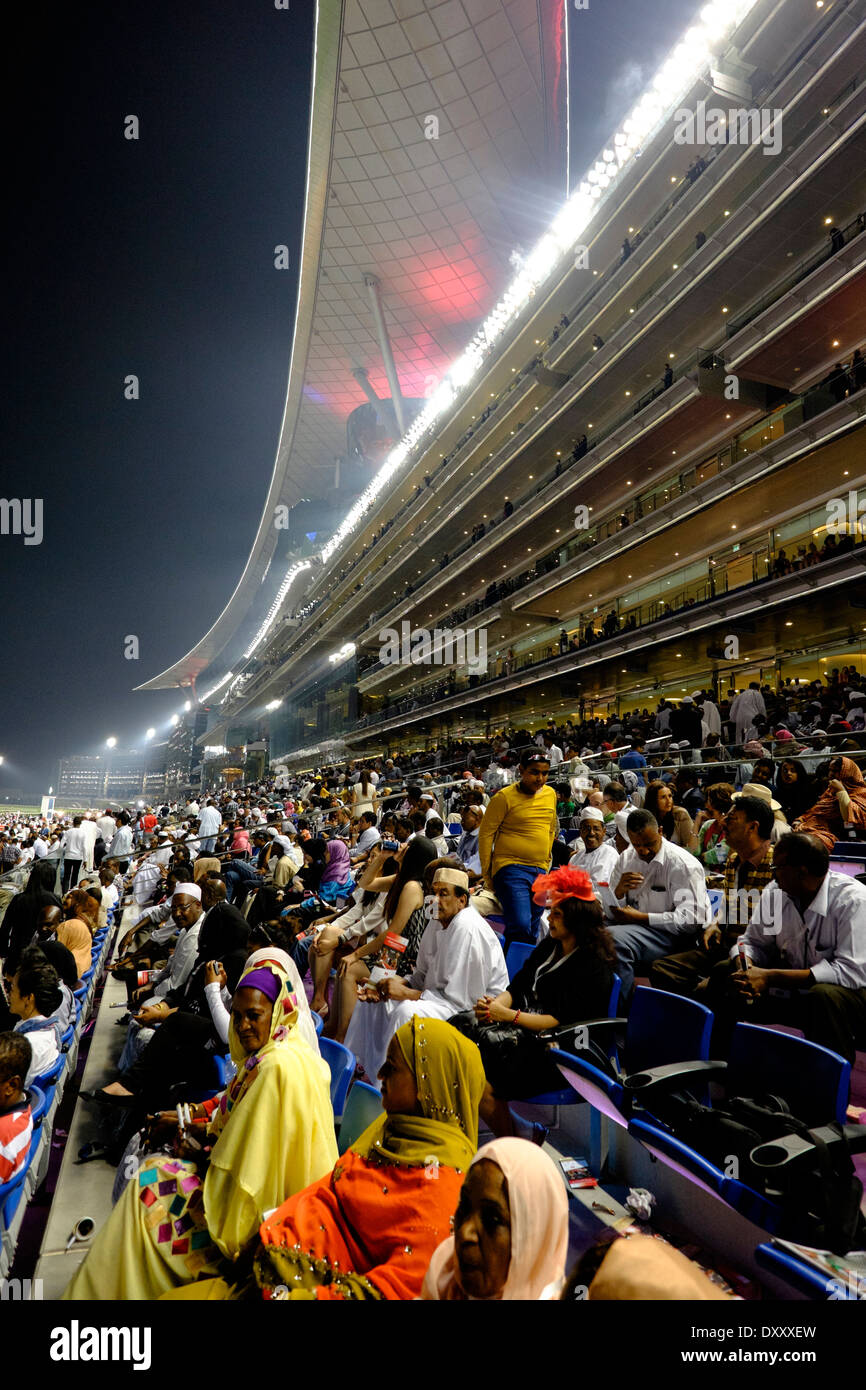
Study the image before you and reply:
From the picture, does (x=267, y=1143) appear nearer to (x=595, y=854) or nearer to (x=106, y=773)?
(x=595, y=854)

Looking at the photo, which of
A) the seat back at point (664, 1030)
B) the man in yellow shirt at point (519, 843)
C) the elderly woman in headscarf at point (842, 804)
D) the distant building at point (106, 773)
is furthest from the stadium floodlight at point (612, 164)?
the distant building at point (106, 773)

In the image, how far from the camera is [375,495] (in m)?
48.2

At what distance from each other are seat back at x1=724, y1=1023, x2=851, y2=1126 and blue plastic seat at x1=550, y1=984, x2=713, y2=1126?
21 cm

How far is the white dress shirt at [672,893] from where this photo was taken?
3947 mm

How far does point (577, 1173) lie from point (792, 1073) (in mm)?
951

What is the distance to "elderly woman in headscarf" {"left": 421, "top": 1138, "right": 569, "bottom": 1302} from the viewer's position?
148 centimetres

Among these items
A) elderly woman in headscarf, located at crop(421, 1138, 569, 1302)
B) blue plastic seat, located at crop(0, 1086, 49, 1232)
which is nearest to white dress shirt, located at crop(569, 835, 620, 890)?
blue plastic seat, located at crop(0, 1086, 49, 1232)

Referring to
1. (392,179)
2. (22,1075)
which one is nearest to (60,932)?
(22,1075)

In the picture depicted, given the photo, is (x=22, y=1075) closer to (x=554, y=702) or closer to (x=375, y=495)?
(x=554, y=702)

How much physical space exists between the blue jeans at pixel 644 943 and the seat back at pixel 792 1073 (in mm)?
1272

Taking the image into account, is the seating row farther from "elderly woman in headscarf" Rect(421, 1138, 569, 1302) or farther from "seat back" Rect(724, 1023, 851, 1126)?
"seat back" Rect(724, 1023, 851, 1126)

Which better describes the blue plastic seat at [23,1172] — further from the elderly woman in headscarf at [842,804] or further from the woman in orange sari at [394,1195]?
the elderly woman in headscarf at [842,804]

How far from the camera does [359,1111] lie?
2.75 meters
